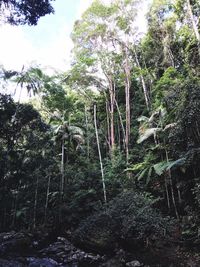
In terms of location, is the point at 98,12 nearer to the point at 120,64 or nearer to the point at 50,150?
the point at 120,64

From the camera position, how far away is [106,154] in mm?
21234

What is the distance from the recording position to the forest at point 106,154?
1087 centimetres

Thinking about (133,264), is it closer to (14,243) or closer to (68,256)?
(68,256)

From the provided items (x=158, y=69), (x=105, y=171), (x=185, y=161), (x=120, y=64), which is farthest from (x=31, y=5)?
(x=158, y=69)

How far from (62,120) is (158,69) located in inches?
300

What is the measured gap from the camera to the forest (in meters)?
10.9

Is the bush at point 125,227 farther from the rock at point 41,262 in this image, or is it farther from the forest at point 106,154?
the rock at point 41,262

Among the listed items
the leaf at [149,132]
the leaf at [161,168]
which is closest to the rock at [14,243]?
the leaf at [161,168]

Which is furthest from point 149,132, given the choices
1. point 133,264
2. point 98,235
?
point 133,264

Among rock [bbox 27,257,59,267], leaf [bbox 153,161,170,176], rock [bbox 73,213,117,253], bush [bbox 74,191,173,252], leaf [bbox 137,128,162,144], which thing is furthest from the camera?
leaf [bbox 137,128,162,144]

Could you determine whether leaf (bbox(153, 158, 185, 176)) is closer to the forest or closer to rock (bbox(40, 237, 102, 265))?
the forest

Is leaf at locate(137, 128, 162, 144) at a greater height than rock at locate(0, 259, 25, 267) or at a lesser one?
greater

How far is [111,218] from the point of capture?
38.0 ft

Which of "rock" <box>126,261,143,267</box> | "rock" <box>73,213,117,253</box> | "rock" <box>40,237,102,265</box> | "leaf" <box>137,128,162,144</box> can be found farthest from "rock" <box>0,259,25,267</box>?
"leaf" <box>137,128,162,144</box>
